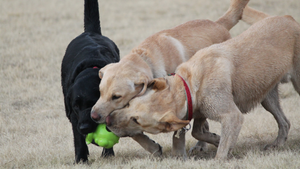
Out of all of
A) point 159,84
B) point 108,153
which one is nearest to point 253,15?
point 159,84

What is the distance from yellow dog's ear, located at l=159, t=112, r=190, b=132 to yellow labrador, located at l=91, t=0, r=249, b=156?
0.42m

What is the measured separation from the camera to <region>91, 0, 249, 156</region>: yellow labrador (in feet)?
12.4

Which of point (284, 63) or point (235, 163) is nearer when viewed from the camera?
point (235, 163)

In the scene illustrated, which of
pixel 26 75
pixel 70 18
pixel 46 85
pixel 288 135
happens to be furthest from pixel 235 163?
pixel 70 18

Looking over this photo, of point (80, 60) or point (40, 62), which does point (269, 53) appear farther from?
point (40, 62)

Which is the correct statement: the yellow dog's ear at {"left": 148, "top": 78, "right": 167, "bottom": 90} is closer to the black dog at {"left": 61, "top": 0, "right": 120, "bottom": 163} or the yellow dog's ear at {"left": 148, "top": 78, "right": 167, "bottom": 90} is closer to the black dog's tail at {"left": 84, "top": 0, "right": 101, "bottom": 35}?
the black dog at {"left": 61, "top": 0, "right": 120, "bottom": 163}

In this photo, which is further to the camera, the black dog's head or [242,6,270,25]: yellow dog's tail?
[242,6,270,25]: yellow dog's tail

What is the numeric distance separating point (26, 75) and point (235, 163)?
23.0ft

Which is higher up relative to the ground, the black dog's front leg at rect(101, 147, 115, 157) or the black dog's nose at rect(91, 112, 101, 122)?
the black dog's nose at rect(91, 112, 101, 122)

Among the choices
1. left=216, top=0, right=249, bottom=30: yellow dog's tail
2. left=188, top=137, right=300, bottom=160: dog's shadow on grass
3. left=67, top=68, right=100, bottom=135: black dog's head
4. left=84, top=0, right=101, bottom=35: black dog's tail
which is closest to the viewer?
left=67, top=68, right=100, bottom=135: black dog's head

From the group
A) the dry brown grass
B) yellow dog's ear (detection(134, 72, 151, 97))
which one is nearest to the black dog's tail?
the dry brown grass

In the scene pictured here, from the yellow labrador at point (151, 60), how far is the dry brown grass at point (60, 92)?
807mm

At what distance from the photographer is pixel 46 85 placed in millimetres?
8781

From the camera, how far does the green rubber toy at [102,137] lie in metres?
3.87
